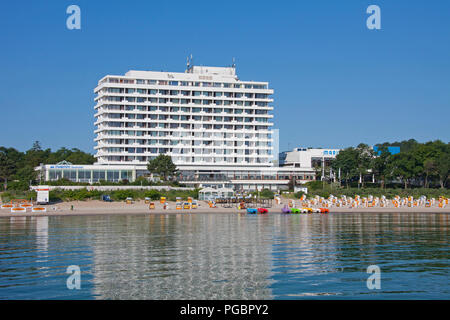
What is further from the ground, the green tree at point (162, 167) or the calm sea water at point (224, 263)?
the green tree at point (162, 167)

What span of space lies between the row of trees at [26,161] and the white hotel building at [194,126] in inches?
410

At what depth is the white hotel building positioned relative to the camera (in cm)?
14000

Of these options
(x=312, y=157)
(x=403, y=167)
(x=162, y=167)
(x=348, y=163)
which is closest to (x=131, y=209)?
(x=162, y=167)

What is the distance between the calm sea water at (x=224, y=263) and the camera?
1021 inches

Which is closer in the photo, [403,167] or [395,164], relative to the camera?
[403,167]

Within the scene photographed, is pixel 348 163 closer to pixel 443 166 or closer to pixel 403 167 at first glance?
pixel 403 167

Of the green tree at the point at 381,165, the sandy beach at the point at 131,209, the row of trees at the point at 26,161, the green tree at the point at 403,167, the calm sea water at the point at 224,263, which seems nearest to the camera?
the calm sea water at the point at 224,263

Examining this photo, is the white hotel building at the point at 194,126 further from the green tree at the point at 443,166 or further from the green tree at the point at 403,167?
the green tree at the point at 443,166

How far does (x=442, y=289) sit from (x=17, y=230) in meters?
44.1

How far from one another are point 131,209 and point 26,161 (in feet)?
244

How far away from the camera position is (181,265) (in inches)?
1276

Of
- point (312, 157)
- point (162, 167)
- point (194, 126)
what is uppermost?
point (194, 126)

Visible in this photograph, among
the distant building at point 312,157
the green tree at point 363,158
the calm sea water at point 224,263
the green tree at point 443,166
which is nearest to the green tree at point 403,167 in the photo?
the green tree at point 363,158
